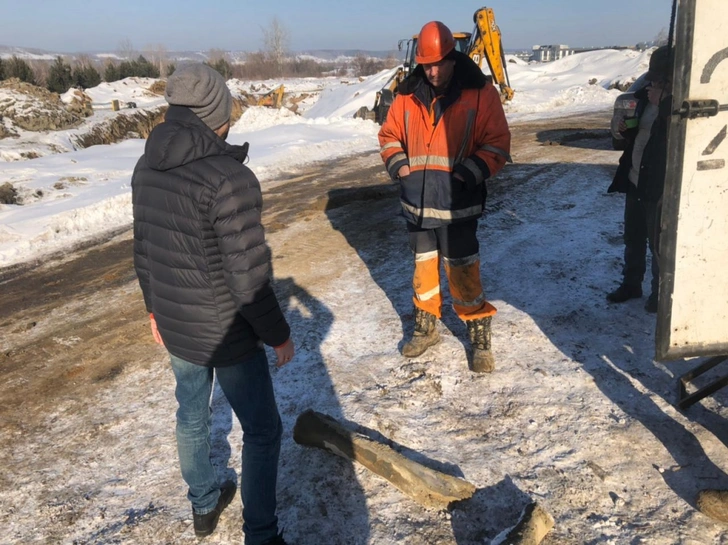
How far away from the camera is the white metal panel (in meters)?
1.91

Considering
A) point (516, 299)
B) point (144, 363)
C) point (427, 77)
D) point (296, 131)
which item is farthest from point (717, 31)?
point (296, 131)

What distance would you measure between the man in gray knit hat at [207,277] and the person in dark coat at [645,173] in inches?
102

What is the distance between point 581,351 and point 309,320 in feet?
6.79

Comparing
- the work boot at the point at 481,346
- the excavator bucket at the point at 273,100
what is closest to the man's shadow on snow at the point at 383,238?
the work boot at the point at 481,346

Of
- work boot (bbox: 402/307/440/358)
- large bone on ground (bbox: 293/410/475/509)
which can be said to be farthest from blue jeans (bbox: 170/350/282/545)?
work boot (bbox: 402/307/440/358)

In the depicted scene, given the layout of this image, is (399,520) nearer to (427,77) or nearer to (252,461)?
(252,461)

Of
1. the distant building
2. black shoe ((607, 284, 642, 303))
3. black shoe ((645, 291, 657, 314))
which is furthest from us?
the distant building

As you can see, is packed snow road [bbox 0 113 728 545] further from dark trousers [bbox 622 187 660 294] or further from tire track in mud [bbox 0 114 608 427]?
dark trousers [bbox 622 187 660 294]

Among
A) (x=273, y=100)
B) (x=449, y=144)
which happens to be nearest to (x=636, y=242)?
(x=449, y=144)

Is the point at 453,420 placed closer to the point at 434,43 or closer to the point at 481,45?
the point at 434,43

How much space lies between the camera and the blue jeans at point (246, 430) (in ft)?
7.11

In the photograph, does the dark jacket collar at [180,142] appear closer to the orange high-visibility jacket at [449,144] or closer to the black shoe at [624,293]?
the orange high-visibility jacket at [449,144]

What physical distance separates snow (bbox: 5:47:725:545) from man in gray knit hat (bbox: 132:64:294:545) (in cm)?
48

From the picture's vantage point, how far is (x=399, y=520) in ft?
7.98
